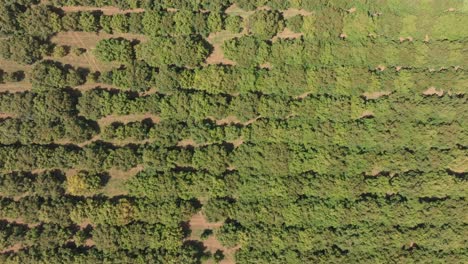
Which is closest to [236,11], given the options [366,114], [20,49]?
[366,114]

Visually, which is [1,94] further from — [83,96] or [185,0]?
[185,0]

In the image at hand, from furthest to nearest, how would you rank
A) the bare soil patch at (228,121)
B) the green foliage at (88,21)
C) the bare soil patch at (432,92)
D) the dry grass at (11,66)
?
the bare soil patch at (432,92), the bare soil patch at (228,121), the dry grass at (11,66), the green foliage at (88,21)

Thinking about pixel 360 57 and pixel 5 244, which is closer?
pixel 5 244

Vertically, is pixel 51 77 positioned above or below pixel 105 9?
below

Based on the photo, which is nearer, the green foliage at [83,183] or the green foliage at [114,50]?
the green foliage at [83,183]

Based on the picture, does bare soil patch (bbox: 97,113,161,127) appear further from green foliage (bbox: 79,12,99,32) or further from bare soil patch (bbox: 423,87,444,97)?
bare soil patch (bbox: 423,87,444,97)

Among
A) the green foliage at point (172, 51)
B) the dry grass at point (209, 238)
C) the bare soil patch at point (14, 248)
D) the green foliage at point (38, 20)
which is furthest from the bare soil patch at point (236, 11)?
the bare soil patch at point (14, 248)

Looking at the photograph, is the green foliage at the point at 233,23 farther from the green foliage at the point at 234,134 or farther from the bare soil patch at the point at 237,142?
Result: the bare soil patch at the point at 237,142

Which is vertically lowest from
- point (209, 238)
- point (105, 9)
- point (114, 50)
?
point (209, 238)

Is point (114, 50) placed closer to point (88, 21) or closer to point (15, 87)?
point (88, 21)

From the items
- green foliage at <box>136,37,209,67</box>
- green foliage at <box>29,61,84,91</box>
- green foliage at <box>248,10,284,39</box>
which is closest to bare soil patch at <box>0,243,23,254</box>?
green foliage at <box>29,61,84,91</box>

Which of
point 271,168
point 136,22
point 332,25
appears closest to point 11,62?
point 136,22
